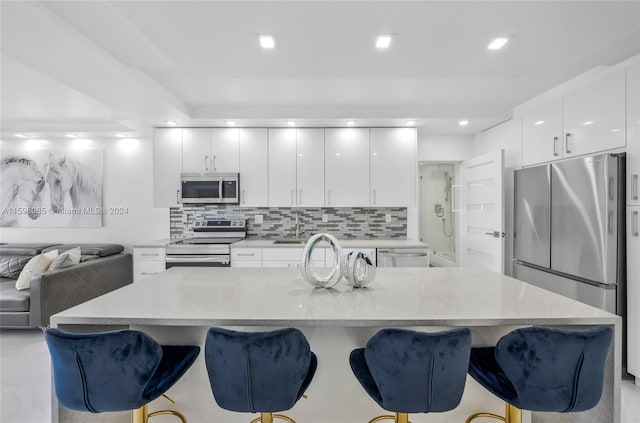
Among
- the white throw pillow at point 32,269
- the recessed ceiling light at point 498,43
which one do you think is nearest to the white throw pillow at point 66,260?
the white throw pillow at point 32,269

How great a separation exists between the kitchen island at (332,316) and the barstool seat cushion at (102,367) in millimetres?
141

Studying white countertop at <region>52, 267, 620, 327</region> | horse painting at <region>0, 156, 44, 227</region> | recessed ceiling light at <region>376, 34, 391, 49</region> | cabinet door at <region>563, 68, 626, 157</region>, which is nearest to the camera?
white countertop at <region>52, 267, 620, 327</region>

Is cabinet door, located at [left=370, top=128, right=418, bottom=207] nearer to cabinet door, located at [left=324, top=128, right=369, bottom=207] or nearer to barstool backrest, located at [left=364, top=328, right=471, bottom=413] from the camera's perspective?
cabinet door, located at [left=324, top=128, right=369, bottom=207]

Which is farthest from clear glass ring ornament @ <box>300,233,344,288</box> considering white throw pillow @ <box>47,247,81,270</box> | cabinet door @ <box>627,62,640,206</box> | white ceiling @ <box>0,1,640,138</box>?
white throw pillow @ <box>47,247,81,270</box>

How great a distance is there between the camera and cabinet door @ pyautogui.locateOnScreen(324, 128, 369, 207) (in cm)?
415

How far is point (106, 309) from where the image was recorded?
1464 mm

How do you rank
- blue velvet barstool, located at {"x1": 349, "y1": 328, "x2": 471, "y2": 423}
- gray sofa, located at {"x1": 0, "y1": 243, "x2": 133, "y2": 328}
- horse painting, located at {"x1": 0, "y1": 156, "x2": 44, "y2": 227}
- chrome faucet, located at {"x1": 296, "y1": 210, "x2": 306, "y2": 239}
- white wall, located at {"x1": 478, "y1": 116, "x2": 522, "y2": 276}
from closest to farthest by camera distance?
blue velvet barstool, located at {"x1": 349, "y1": 328, "x2": 471, "y2": 423} → gray sofa, located at {"x1": 0, "y1": 243, "x2": 133, "y2": 328} → white wall, located at {"x1": 478, "y1": 116, "x2": 522, "y2": 276} → chrome faucet, located at {"x1": 296, "y1": 210, "x2": 306, "y2": 239} → horse painting, located at {"x1": 0, "y1": 156, "x2": 44, "y2": 227}

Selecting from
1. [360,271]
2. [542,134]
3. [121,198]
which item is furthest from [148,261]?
[542,134]

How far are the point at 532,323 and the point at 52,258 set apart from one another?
4.38 meters

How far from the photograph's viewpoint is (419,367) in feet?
3.92

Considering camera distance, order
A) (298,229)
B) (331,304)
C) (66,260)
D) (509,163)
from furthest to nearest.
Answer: (298,229) < (509,163) < (66,260) < (331,304)

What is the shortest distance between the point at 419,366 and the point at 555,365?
0.50m

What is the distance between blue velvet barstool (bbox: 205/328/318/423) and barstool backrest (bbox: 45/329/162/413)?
25 cm

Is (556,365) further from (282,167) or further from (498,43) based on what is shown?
(282,167)
